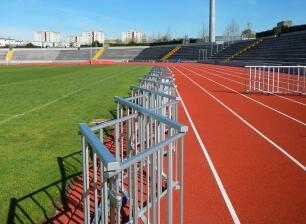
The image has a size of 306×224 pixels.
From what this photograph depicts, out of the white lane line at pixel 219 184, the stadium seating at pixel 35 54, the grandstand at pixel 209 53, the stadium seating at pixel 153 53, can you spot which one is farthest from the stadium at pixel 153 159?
the stadium seating at pixel 35 54

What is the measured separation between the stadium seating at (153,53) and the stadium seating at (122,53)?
6.07ft

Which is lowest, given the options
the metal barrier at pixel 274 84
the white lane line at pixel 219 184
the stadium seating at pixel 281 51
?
the white lane line at pixel 219 184

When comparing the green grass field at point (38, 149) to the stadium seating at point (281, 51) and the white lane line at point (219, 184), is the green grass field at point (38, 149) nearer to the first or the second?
the white lane line at point (219, 184)

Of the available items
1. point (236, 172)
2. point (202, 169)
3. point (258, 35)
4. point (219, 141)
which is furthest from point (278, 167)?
point (258, 35)

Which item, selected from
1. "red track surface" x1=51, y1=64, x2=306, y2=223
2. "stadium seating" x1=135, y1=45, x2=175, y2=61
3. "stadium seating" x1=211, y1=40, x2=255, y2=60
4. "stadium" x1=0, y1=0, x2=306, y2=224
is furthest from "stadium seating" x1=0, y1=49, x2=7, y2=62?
"red track surface" x1=51, y1=64, x2=306, y2=223

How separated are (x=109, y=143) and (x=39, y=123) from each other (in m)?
2.96

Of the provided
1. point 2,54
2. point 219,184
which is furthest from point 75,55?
point 219,184

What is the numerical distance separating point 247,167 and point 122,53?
310 feet

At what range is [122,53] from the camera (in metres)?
99.1

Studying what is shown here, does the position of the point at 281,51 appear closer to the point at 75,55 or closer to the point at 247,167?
the point at 247,167

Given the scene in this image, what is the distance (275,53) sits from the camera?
167 feet

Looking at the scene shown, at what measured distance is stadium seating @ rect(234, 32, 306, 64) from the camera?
143 feet

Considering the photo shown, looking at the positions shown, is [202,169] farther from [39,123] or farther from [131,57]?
[131,57]

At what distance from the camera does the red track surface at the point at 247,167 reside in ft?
15.6
